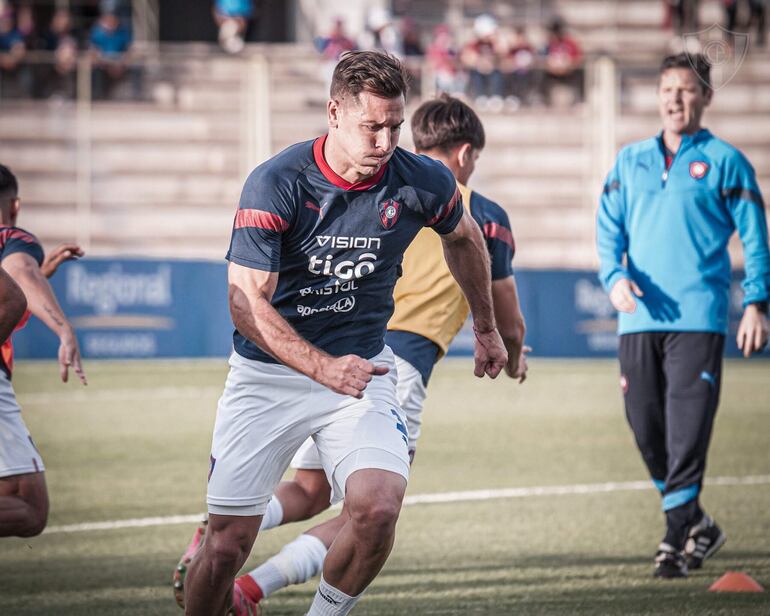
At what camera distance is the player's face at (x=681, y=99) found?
6957 millimetres

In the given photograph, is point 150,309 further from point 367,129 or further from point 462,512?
point 367,129

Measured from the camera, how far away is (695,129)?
7.09 m

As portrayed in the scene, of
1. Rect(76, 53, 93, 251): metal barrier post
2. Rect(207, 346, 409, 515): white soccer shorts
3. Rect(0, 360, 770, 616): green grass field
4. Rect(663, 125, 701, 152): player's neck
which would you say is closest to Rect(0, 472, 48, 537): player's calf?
Rect(0, 360, 770, 616): green grass field

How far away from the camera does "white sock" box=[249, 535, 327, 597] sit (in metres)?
5.62

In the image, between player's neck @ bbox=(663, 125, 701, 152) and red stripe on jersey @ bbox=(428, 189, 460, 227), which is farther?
player's neck @ bbox=(663, 125, 701, 152)

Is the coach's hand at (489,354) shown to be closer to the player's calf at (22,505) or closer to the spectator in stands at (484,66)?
the player's calf at (22,505)

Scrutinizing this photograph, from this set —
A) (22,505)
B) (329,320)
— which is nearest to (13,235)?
(22,505)

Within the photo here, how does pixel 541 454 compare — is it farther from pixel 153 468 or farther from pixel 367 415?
pixel 367 415

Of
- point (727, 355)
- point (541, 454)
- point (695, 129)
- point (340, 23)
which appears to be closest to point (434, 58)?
point (340, 23)

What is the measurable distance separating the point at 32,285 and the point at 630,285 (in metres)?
3.14

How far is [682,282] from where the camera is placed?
22.9 ft

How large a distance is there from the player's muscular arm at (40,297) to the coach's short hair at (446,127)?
1966mm

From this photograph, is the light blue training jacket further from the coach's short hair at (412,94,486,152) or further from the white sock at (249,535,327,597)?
the white sock at (249,535,327,597)

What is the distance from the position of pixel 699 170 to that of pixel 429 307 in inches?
75.1
